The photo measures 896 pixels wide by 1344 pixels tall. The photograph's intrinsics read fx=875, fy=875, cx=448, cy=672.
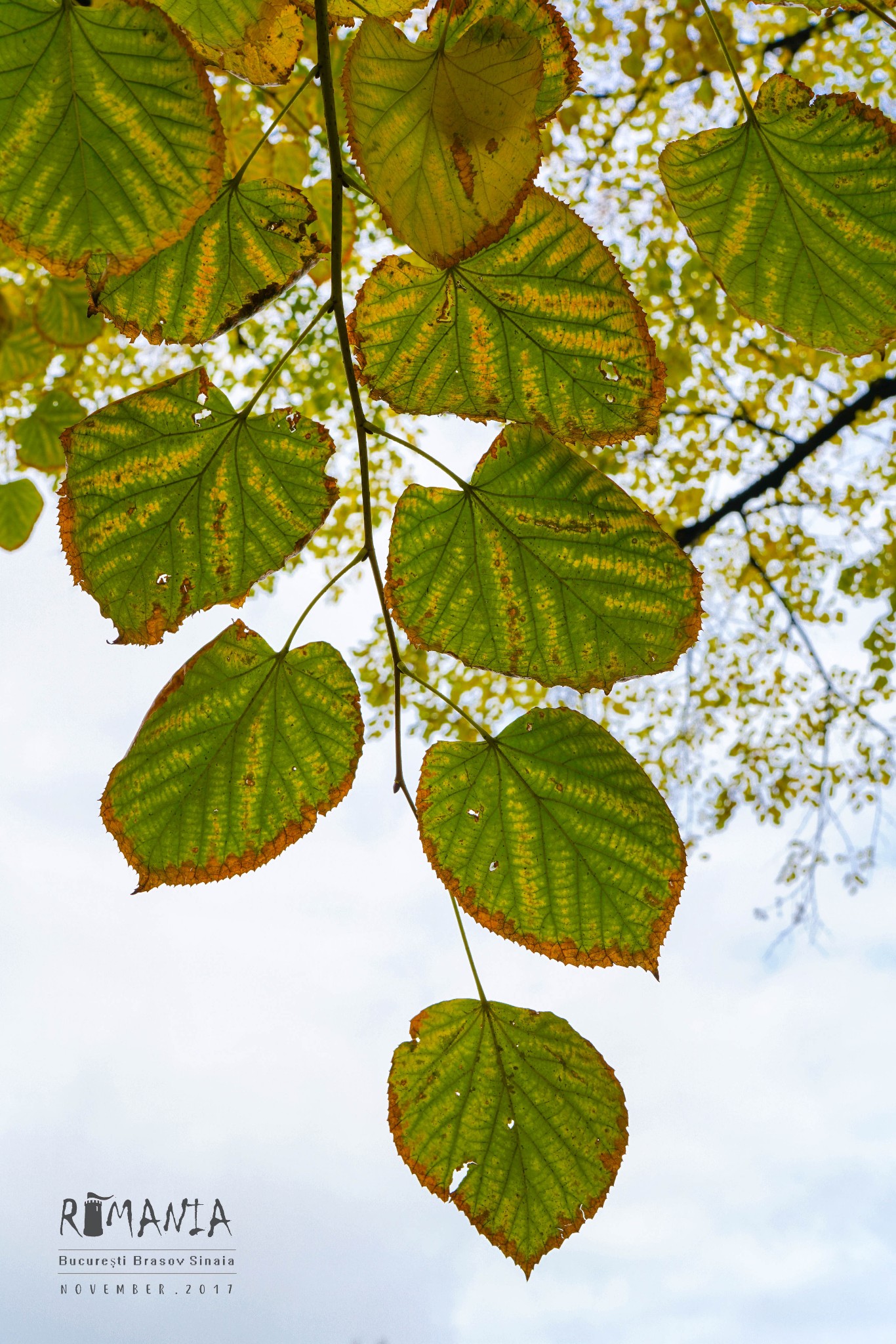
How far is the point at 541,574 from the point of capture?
0.37 meters

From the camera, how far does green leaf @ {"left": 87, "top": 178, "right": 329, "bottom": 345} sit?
1.16 ft

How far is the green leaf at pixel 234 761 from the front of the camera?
1.24 ft

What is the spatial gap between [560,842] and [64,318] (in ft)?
2.40

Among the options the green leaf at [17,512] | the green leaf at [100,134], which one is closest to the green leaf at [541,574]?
the green leaf at [100,134]

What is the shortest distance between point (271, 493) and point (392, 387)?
2.6 inches

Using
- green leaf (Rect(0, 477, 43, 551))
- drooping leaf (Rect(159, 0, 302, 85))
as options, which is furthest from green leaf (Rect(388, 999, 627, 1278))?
green leaf (Rect(0, 477, 43, 551))

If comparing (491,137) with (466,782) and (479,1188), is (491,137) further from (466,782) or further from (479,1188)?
(479,1188)

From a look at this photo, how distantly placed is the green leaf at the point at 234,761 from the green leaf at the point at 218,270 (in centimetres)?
13

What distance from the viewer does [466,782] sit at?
413mm

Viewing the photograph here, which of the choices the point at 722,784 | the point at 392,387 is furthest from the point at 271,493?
the point at 722,784

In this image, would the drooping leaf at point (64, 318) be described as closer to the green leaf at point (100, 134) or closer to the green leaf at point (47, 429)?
the green leaf at point (47, 429)

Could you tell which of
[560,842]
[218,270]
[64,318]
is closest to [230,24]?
[218,270]

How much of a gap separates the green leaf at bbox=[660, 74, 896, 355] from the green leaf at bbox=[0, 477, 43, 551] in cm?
67

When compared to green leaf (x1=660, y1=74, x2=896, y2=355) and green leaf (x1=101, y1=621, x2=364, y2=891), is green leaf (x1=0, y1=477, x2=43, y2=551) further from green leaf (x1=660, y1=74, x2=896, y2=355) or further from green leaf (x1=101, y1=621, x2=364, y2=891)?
green leaf (x1=660, y1=74, x2=896, y2=355)
